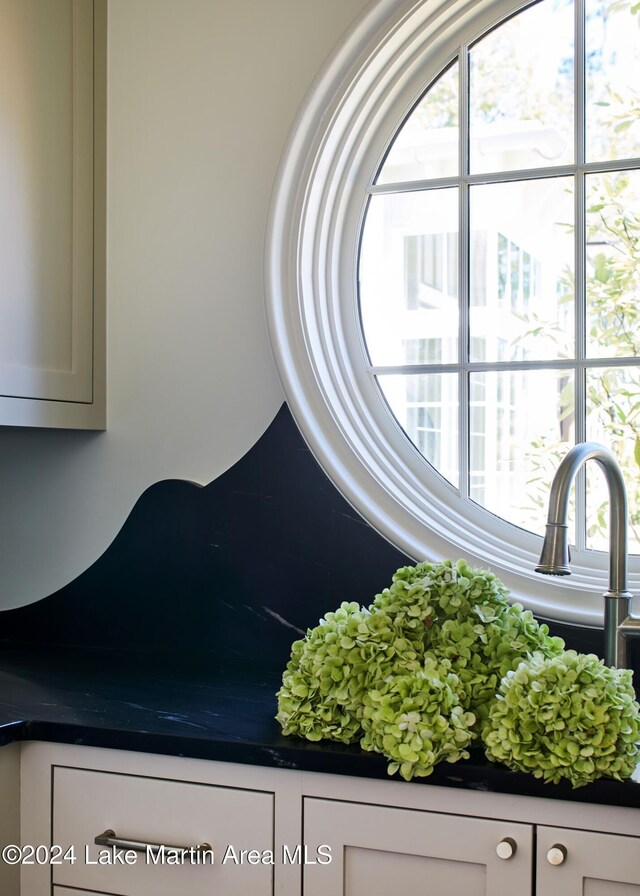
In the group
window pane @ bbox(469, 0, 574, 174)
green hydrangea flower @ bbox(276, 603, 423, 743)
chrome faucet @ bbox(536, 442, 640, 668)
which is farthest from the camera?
window pane @ bbox(469, 0, 574, 174)

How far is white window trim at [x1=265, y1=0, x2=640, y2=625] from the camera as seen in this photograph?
74.1 inches

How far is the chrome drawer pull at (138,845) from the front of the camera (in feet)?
4.64

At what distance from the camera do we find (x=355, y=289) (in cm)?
205

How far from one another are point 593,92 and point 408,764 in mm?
1389

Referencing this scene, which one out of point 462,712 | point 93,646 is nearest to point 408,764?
point 462,712

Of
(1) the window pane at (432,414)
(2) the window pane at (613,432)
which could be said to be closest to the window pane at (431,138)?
(1) the window pane at (432,414)

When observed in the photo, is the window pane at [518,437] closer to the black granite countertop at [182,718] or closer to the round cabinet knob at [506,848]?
the black granite countertop at [182,718]

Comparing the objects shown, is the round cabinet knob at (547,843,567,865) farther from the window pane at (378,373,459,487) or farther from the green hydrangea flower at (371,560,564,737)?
the window pane at (378,373,459,487)

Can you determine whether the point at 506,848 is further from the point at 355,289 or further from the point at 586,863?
the point at 355,289

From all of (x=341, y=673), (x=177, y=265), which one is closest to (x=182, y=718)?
(x=341, y=673)

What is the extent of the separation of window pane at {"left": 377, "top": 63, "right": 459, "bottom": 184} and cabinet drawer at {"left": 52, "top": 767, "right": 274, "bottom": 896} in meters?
1.32

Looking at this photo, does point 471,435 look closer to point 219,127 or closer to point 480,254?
point 480,254

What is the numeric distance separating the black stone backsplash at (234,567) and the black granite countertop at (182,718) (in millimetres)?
72

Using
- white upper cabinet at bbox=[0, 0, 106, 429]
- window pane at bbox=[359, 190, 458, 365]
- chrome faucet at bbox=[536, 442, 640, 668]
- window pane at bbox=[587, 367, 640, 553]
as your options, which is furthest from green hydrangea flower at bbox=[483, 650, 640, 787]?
white upper cabinet at bbox=[0, 0, 106, 429]
